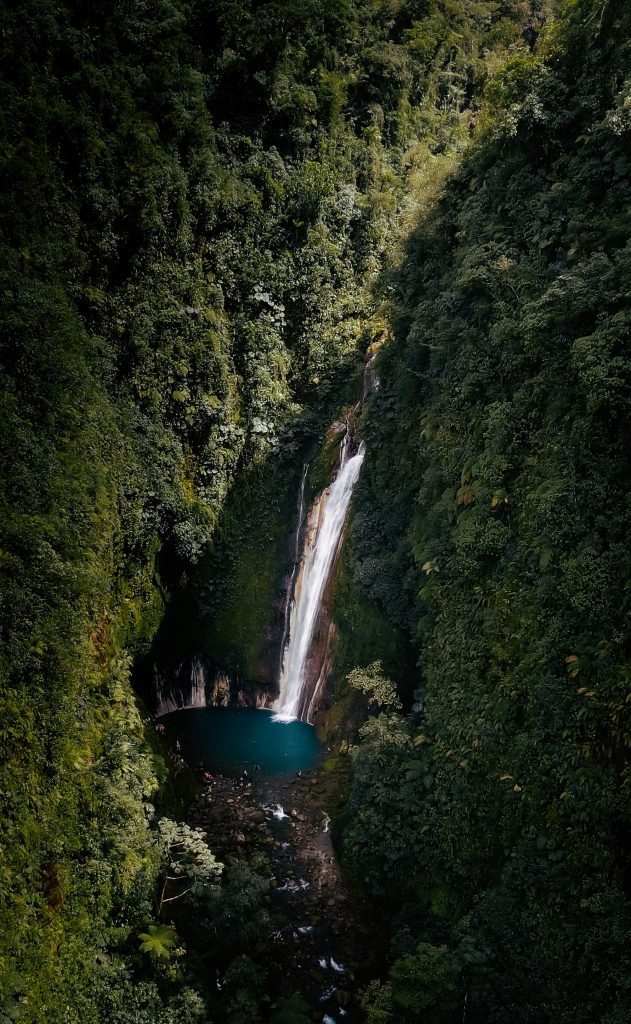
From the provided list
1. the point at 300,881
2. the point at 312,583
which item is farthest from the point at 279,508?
the point at 300,881

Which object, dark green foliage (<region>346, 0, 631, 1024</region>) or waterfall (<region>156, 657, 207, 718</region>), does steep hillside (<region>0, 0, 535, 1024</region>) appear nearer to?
dark green foliage (<region>346, 0, 631, 1024</region>)

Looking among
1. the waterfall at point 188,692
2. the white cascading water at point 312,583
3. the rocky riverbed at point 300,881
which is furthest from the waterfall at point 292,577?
the rocky riverbed at point 300,881

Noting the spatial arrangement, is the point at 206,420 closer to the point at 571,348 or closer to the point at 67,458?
the point at 67,458

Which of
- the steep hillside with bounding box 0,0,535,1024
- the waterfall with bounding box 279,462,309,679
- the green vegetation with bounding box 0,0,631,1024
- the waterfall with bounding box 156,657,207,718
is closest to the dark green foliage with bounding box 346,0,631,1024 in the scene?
the green vegetation with bounding box 0,0,631,1024

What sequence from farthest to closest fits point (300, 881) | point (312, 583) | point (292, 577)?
1. point (292, 577)
2. point (312, 583)
3. point (300, 881)

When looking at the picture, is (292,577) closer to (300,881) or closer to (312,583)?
(312,583)

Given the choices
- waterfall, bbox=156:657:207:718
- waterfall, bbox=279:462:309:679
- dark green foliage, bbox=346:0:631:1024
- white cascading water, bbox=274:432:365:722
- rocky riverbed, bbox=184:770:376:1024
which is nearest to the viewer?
dark green foliage, bbox=346:0:631:1024

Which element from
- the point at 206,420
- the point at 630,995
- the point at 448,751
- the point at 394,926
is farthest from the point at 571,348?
the point at 206,420
